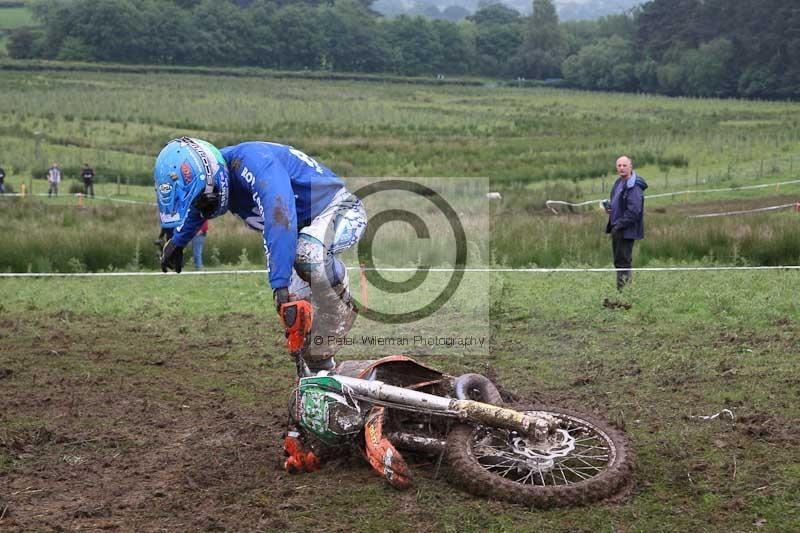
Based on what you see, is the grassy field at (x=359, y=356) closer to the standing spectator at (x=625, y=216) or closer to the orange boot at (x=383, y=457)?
the orange boot at (x=383, y=457)

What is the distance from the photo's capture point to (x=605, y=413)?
7648 mm

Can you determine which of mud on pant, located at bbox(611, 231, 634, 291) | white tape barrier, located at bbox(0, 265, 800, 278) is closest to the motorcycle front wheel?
mud on pant, located at bbox(611, 231, 634, 291)

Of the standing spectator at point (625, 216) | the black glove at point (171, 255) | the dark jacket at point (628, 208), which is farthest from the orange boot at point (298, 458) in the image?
the dark jacket at point (628, 208)

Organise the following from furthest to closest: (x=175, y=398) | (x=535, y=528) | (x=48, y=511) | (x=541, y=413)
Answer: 1. (x=175, y=398)
2. (x=541, y=413)
3. (x=48, y=511)
4. (x=535, y=528)

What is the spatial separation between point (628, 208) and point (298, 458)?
26.3ft

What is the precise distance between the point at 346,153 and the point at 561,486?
43.0 metres

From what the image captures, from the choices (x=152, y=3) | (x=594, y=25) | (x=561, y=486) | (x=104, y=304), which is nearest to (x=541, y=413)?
(x=561, y=486)

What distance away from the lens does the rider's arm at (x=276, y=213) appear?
6.25 metres

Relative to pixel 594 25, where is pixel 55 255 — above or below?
below

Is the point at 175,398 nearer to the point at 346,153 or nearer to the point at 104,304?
the point at 104,304

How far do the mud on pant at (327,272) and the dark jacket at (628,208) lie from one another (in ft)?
23.3

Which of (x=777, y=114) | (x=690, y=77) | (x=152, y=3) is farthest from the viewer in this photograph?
(x=152, y=3)

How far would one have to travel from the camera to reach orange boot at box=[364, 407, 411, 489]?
6145 millimetres

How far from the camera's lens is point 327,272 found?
6.84 meters
